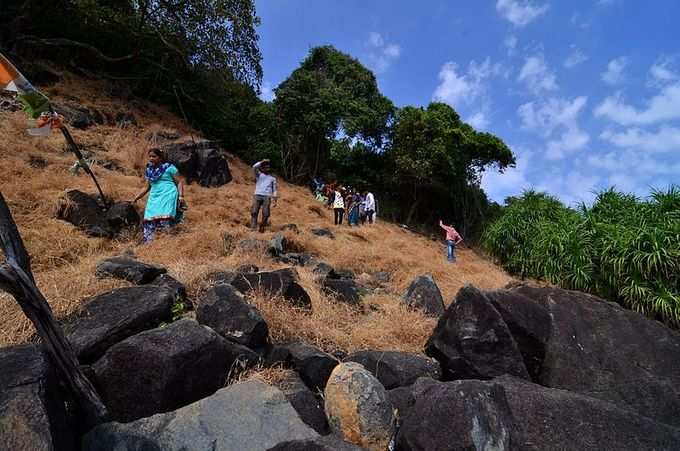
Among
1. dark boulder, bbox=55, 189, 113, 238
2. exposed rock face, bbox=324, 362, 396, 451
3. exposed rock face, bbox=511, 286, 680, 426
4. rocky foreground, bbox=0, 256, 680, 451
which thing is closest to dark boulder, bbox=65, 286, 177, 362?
rocky foreground, bbox=0, 256, 680, 451

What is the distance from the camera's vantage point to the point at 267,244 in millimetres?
7551

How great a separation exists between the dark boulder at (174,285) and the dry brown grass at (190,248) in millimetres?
187

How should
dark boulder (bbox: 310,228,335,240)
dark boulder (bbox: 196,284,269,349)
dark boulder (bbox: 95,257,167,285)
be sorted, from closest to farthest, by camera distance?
dark boulder (bbox: 196,284,269,349) < dark boulder (bbox: 95,257,167,285) < dark boulder (bbox: 310,228,335,240)

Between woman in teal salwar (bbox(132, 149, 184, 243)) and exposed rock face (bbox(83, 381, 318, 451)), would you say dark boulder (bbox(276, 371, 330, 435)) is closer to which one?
exposed rock face (bbox(83, 381, 318, 451))

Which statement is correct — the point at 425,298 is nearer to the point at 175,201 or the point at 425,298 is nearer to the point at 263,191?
the point at 175,201

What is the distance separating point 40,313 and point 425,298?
4608 millimetres

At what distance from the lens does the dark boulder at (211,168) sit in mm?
13148

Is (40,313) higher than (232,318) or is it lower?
higher

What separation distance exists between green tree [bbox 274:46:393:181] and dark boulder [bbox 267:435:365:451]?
1827 centimetres

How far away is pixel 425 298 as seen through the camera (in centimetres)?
594

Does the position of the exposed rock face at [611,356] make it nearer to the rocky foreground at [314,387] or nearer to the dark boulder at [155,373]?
the rocky foreground at [314,387]

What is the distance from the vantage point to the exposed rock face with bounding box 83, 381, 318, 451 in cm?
264

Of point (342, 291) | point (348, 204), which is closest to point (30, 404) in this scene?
point (342, 291)

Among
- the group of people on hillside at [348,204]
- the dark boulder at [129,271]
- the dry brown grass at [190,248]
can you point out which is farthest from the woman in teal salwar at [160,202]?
the group of people on hillside at [348,204]
